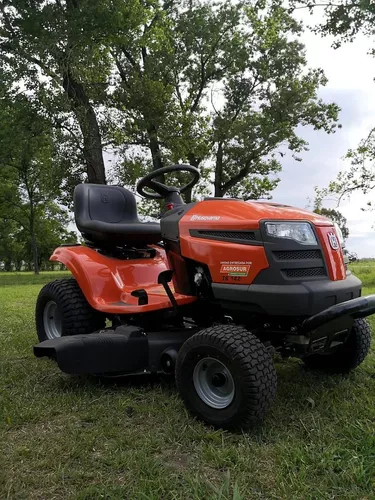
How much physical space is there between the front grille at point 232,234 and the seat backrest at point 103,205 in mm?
1493

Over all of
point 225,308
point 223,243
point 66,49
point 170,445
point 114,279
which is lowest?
point 170,445

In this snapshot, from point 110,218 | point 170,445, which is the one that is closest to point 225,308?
point 170,445

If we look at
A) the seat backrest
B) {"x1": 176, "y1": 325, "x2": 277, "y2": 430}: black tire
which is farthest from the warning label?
the seat backrest

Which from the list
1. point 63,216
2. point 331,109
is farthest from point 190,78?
point 63,216

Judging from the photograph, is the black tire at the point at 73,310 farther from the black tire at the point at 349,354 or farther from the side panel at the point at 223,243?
the black tire at the point at 349,354

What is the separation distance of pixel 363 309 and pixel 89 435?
1596mm

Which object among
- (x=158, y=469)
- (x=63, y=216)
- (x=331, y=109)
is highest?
(x=331, y=109)

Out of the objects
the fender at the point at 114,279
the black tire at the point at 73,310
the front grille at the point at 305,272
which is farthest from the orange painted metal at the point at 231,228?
the black tire at the point at 73,310

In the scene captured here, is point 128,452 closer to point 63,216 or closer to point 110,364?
point 110,364

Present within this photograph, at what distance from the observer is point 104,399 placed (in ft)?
9.87

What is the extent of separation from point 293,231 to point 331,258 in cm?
30

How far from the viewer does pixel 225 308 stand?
2805 millimetres

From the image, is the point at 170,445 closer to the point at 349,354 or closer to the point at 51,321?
the point at 349,354

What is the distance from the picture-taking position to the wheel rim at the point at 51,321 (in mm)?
4172
